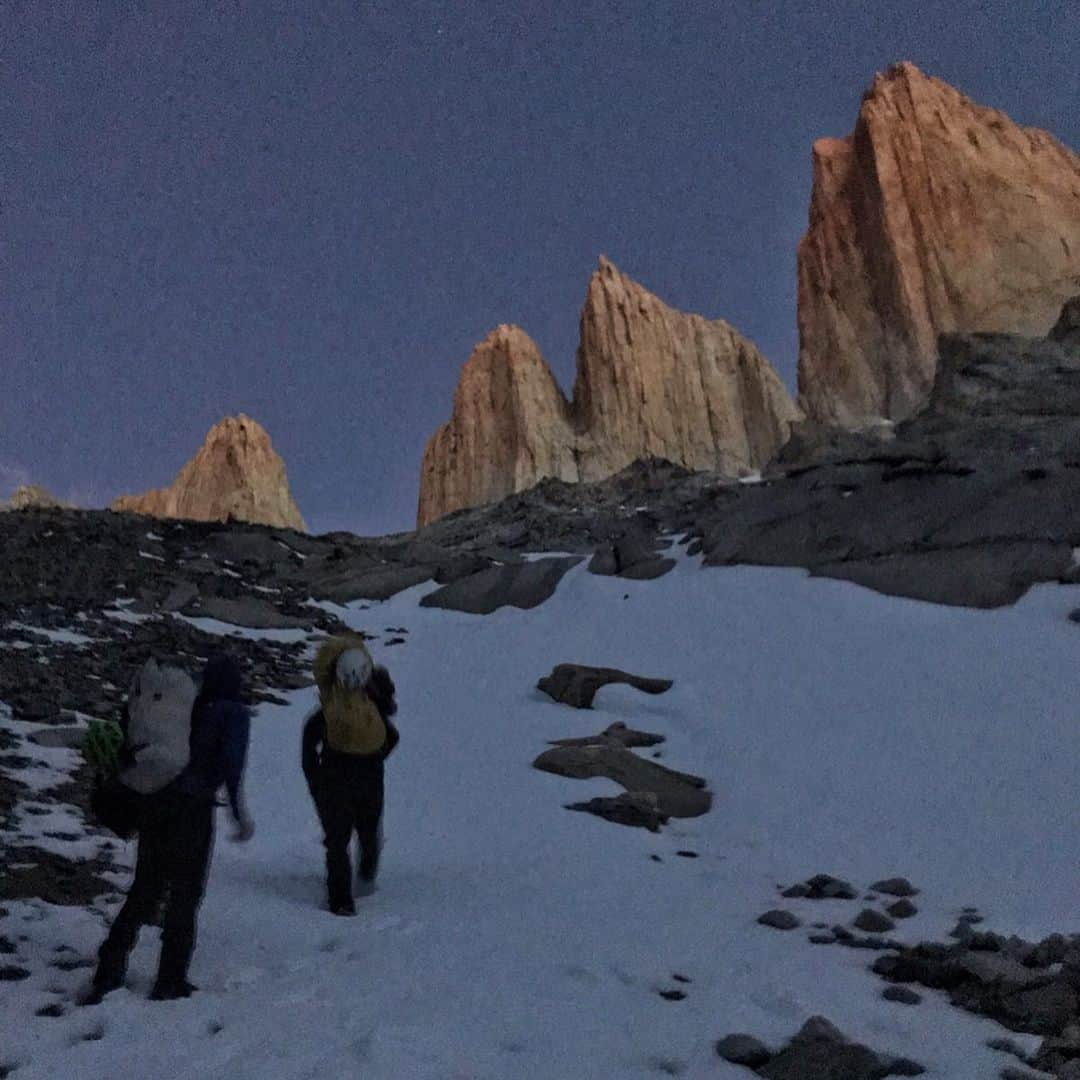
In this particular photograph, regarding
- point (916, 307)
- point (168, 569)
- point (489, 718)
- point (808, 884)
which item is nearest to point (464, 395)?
point (916, 307)

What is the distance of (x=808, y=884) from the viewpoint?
7.54m

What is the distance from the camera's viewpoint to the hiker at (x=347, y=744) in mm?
6680

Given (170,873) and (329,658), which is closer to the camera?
(170,873)

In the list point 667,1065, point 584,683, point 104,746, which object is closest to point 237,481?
point 584,683

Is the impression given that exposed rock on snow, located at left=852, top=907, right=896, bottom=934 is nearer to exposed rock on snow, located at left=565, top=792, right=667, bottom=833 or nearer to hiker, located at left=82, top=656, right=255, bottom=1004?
exposed rock on snow, located at left=565, top=792, right=667, bottom=833

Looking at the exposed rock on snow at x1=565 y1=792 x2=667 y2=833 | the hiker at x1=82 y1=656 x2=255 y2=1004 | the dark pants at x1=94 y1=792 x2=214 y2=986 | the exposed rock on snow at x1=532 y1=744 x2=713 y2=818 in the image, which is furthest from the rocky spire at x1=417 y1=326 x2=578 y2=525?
the dark pants at x1=94 y1=792 x2=214 y2=986

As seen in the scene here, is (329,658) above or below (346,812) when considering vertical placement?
above

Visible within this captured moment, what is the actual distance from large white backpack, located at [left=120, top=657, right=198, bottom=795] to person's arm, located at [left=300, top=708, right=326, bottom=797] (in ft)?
5.80

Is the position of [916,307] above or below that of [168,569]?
above

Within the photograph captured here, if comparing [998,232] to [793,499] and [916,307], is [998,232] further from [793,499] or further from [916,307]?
[793,499]

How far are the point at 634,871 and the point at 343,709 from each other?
9.77 feet

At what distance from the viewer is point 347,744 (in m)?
6.75

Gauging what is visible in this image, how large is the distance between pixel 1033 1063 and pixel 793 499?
19267 mm

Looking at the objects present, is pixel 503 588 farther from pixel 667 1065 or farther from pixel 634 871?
pixel 667 1065
